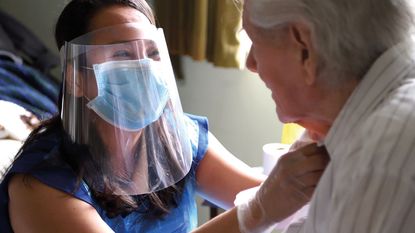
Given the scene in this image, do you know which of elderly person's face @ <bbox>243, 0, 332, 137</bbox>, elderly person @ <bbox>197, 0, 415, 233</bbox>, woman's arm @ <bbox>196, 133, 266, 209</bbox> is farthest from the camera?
woman's arm @ <bbox>196, 133, 266, 209</bbox>

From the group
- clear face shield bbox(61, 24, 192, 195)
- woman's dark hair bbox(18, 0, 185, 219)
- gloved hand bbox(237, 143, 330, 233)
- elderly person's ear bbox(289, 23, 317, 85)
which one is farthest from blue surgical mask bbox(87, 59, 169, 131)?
elderly person's ear bbox(289, 23, 317, 85)

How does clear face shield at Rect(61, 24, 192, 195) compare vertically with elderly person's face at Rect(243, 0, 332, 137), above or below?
below

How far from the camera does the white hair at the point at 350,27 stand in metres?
0.71

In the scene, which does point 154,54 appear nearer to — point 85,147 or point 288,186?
point 85,147

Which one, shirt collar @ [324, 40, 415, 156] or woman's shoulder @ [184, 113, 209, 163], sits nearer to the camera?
shirt collar @ [324, 40, 415, 156]

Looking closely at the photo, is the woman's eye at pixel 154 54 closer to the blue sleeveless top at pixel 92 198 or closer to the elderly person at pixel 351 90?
the blue sleeveless top at pixel 92 198

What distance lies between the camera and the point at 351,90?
762mm

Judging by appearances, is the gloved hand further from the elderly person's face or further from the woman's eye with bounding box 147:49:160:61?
the woman's eye with bounding box 147:49:160:61

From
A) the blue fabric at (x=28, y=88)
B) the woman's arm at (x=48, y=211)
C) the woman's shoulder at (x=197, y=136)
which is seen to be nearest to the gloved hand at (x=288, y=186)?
the woman's arm at (x=48, y=211)

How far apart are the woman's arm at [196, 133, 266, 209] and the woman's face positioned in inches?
10.6

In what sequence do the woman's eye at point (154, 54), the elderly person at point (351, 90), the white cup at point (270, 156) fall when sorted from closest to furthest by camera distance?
the elderly person at point (351, 90)
the woman's eye at point (154, 54)
the white cup at point (270, 156)

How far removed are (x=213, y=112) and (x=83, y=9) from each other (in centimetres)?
127

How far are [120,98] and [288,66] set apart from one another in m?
0.51

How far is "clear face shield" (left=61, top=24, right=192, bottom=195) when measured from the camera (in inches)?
46.4
